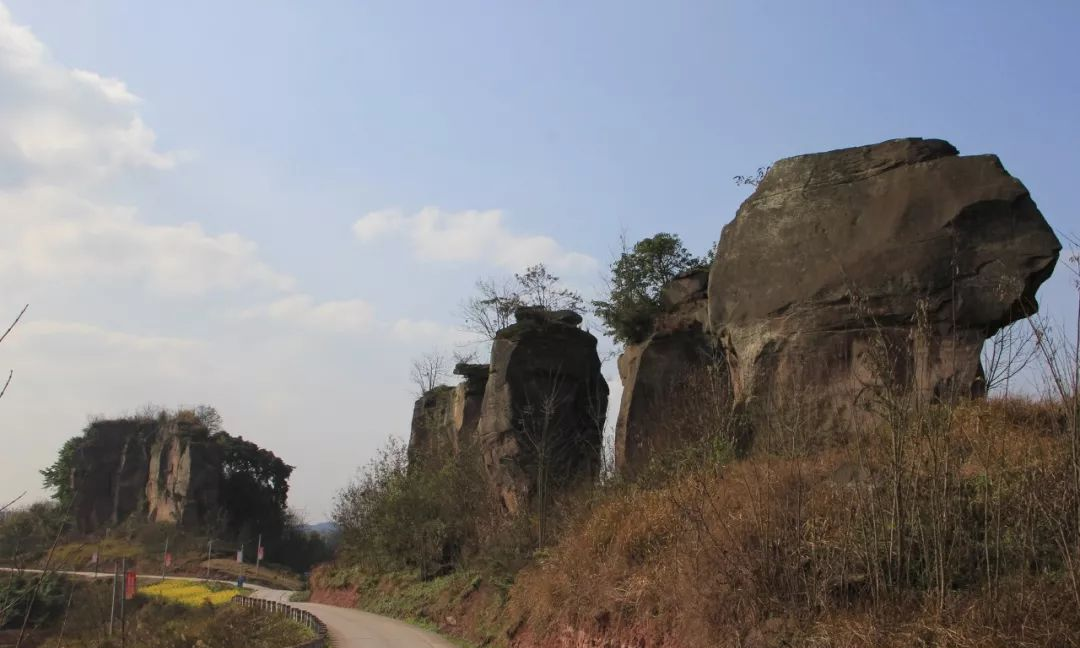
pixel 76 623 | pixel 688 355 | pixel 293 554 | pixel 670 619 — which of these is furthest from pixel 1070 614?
pixel 293 554

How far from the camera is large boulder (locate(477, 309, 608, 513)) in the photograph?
3061 centimetres

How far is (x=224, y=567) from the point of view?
226ft

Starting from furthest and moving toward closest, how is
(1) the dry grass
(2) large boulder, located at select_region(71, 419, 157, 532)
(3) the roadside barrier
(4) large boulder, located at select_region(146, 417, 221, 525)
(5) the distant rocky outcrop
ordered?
(2) large boulder, located at select_region(71, 419, 157, 532)
(5) the distant rocky outcrop
(4) large boulder, located at select_region(146, 417, 221, 525)
(3) the roadside barrier
(1) the dry grass

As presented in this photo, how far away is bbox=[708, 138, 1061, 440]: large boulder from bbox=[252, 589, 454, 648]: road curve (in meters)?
10.7

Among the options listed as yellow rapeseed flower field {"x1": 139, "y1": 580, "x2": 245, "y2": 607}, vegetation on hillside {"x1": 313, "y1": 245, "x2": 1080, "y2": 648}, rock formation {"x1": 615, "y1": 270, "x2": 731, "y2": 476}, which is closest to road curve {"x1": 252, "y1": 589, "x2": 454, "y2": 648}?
vegetation on hillside {"x1": 313, "y1": 245, "x2": 1080, "y2": 648}

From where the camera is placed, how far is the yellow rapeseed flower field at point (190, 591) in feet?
160

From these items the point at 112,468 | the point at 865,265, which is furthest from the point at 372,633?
the point at 112,468

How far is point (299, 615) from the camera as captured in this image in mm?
29547

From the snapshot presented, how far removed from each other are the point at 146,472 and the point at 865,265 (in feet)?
279

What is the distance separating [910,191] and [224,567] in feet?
211

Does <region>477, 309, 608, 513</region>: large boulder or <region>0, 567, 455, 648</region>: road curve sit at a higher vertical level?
<region>477, 309, 608, 513</region>: large boulder

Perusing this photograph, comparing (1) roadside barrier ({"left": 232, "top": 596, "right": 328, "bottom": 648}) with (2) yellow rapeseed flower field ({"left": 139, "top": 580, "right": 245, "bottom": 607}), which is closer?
(1) roadside barrier ({"left": 232, "top": 596, "right": 328, "bottom": 648})

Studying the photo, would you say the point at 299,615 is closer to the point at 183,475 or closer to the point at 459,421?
the point at 459,421

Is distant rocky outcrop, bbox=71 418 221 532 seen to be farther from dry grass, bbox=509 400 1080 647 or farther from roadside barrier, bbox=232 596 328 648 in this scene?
dry grass, bbox=509 400 1080 647
